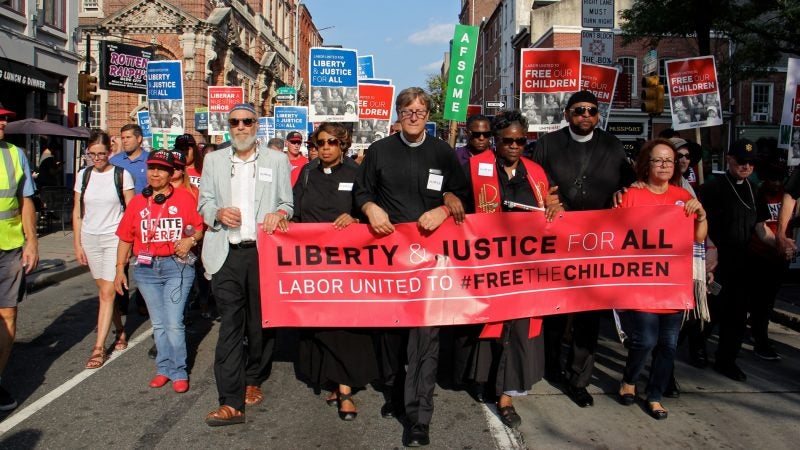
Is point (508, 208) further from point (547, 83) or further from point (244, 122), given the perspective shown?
point (547, 83)

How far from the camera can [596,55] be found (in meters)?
13.6

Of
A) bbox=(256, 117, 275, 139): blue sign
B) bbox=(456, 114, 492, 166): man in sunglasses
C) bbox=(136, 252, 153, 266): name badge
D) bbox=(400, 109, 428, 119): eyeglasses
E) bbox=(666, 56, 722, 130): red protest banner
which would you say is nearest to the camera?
bbox=(400, 109, 428, 119): eyeglasses

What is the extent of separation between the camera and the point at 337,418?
4.88 meters

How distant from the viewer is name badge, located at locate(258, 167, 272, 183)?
16.0 feet

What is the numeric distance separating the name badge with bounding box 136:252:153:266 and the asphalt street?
1.00 m

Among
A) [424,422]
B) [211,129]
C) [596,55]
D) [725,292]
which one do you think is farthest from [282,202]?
[211,129]

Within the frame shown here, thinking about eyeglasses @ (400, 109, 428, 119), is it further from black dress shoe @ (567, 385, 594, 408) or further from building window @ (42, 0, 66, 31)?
building window @ (42, 0, 66, 31)

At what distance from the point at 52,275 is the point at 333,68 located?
6979mm

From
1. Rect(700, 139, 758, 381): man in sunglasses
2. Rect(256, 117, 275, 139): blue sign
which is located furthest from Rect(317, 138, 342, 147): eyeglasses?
Rect(256, 117, 275, 139): blue sign

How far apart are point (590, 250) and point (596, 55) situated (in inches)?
384

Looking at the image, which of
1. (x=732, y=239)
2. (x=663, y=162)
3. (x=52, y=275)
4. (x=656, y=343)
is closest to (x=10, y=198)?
(x=663, y=162)

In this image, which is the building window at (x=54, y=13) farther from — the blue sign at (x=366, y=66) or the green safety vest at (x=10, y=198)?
the green safety vest at (x=10, y=198)

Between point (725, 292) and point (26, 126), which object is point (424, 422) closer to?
point (725, 292)

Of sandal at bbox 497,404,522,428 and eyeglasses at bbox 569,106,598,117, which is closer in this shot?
sandal at bbox 497,404,522,428
